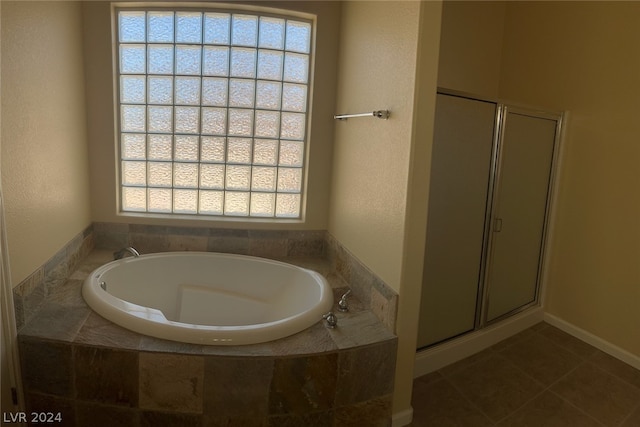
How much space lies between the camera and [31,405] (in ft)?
4.64

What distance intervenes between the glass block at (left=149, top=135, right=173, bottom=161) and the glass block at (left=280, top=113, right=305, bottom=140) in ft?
2.44

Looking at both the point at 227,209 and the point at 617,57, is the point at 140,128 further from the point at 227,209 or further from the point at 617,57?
the point at 617,57

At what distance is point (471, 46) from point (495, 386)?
8.01 ft

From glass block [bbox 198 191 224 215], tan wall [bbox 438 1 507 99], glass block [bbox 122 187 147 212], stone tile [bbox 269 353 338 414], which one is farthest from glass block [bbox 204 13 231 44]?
stone tile [bbox 269 353 338 414]

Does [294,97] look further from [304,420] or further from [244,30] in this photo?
[304,420]

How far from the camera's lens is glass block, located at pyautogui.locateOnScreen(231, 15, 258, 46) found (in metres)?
2.26

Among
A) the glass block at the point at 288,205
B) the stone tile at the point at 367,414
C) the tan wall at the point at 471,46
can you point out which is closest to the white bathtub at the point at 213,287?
the glass block at the point at 288,205

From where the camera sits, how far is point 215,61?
229 centimetres

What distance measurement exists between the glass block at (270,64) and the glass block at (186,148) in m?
0.61

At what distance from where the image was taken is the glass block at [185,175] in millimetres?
2385

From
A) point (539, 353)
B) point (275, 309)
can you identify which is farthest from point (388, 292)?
point (539, 353)

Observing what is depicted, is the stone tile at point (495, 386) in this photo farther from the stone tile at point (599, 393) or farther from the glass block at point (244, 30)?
the glass block at point (244, 30)

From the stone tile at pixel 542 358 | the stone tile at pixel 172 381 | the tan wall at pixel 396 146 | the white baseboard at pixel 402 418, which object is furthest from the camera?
the stone tile at pixel 542 358

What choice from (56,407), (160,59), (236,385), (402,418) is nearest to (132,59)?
(160,59)
